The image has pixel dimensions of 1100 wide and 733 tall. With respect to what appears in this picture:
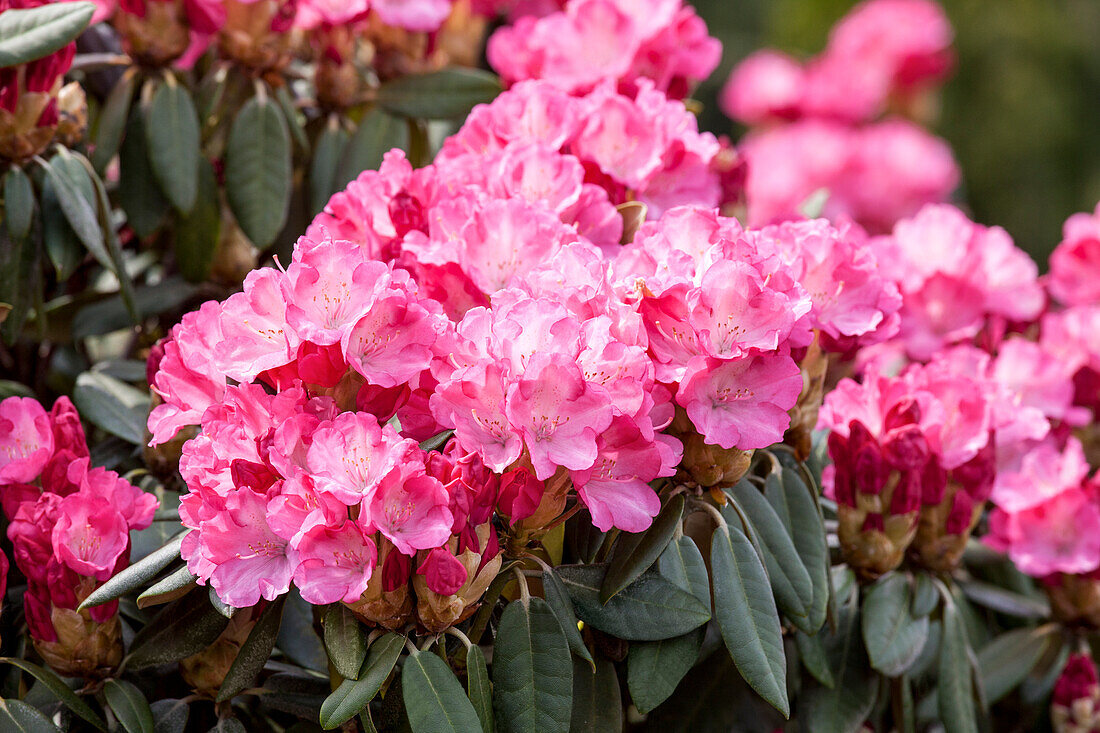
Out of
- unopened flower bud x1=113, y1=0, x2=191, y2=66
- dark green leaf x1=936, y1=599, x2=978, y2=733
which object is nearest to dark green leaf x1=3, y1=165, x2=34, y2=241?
unopened flower bud x1=113, y1=0, x2=191, y2=66

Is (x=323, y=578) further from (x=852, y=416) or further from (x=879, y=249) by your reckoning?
(x=879, y=249)

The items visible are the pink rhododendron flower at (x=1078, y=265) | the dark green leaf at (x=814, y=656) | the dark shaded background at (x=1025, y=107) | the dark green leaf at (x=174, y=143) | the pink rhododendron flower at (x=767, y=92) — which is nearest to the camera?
the dark green leaf at (x=814, y=656)

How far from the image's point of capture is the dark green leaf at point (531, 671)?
0.87m

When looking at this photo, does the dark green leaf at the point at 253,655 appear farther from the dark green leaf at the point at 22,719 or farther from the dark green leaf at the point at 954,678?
the dark green leaf at the point at 954,678

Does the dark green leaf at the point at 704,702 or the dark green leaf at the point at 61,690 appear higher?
the dark green leaf at the point at 61,690

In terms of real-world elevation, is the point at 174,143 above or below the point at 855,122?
above

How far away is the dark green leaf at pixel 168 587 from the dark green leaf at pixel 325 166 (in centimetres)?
69

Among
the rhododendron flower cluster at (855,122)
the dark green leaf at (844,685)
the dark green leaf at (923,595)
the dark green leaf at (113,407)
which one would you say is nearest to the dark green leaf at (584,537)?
the dark green leaf at (844,685)

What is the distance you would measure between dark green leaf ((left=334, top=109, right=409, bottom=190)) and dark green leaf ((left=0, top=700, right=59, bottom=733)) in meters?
0.78

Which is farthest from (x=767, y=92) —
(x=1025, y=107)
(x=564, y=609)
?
(x=564, y=609)

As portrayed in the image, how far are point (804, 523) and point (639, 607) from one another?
0.25 m

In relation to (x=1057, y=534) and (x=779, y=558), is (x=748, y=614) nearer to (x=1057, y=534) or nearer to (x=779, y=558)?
(x=779, y=558)

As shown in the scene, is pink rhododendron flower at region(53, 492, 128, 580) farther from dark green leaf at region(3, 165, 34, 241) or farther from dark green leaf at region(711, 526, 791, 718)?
dark green leaf at region(711, 526, 791, 718)

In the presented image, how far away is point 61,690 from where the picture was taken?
3.14 feet
